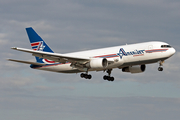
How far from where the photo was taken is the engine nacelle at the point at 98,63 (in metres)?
45.7

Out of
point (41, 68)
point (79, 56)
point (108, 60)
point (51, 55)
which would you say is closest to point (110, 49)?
point (108, 60)

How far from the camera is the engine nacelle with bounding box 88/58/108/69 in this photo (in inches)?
1799

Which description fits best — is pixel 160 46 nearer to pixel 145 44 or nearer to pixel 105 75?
pixel 145 44

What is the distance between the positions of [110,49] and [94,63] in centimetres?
355

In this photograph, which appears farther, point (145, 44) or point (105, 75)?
point (105, 75)

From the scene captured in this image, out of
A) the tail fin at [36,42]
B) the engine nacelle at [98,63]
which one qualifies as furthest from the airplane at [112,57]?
the tail fin at [36,42]

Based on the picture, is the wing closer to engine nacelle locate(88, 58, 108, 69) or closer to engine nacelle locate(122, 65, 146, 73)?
engine nacelle locate(88, 58, 108, 69)

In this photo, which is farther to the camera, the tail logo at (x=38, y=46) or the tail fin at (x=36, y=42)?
the tail logo at (x=38, y=46)

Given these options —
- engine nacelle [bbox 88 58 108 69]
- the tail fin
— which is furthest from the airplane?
the tail fin

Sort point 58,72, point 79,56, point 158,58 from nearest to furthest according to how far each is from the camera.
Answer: point 158,58 → point 79,56 → point 58,72

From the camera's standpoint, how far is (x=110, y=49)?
47.7 m

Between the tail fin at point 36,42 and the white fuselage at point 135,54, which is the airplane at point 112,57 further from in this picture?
the tail fin at point 36,42

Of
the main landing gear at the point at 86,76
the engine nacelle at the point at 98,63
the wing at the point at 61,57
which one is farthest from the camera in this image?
the main landing gear at the point at 86,76

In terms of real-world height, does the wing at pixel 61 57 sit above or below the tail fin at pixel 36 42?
below
